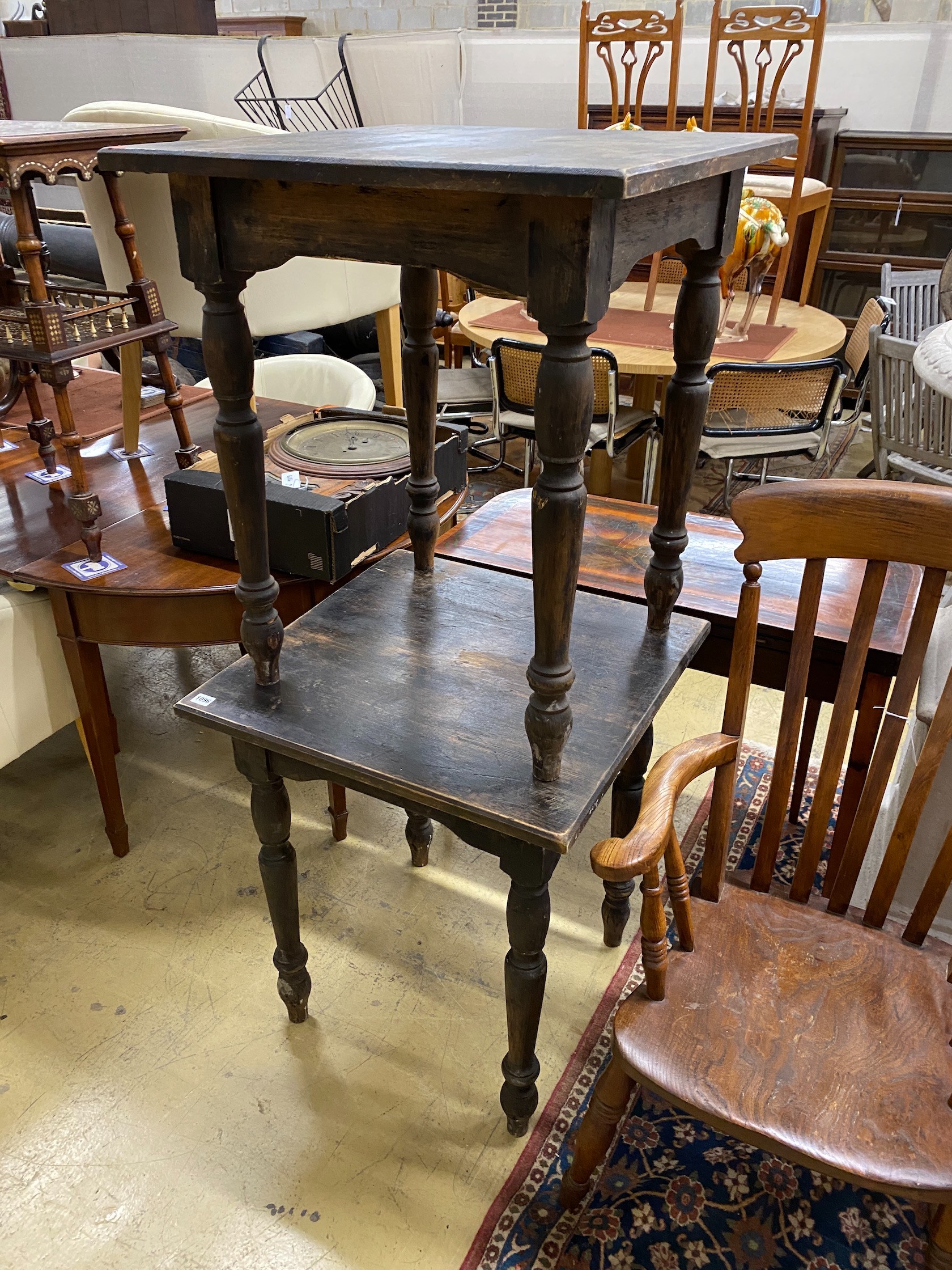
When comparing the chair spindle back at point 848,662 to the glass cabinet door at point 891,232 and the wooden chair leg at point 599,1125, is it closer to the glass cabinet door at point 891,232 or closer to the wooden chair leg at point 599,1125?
the wooden chair leg at point 599,1125

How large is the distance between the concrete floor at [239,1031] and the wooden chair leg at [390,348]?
1.70 meters

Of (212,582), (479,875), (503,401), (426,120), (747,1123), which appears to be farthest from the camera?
(426,120)

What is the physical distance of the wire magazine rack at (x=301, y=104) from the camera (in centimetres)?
572

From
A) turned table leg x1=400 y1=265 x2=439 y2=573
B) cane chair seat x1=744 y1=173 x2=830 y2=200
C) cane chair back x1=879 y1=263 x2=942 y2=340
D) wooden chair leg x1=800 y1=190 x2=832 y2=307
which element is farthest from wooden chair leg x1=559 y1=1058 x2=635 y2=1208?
wooden chair leg x1=800 y1=190 x2=832 y2=307

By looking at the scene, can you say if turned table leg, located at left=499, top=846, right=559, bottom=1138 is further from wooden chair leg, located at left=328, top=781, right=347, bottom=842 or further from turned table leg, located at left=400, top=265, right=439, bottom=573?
wooden chair leg, located at left=328, top=781, right=347, bottom=842

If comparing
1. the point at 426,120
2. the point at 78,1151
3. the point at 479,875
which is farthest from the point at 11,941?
the point at 426,120

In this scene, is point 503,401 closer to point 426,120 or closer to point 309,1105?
point 309,1105

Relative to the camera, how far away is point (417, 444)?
1.52 meters

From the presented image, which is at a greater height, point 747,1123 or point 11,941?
point 747,1123

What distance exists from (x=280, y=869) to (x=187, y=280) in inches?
42.2

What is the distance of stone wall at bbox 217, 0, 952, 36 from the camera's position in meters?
4.71

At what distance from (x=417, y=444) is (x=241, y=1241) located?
1261mm

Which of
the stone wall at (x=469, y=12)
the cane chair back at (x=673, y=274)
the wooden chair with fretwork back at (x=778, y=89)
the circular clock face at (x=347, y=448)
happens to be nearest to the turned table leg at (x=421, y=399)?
the circular clock face at (x=347, y=448)

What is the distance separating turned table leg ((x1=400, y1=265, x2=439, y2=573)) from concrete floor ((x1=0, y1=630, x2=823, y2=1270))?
30.5 inches
